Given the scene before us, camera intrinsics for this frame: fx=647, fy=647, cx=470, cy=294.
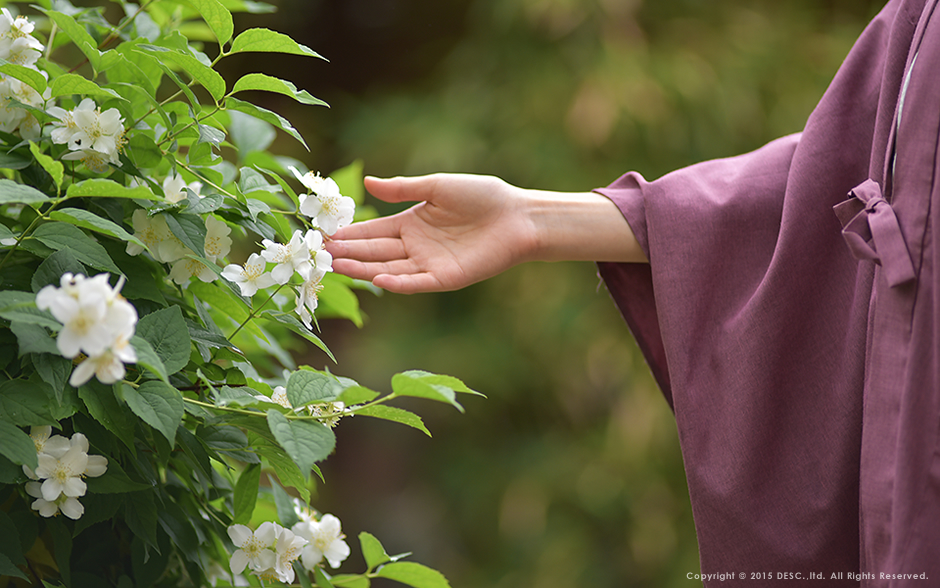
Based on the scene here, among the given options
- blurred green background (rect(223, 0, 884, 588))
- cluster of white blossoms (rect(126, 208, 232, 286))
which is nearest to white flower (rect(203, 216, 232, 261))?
cluster of white blossoms (rect(126, 208, 232, 286))

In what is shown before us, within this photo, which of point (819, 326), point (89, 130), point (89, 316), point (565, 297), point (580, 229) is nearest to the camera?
point (89, 316)

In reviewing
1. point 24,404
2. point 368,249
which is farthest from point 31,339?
point 368,249

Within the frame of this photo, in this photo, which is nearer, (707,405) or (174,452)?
(174,452)

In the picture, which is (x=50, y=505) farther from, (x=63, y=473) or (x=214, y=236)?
(x=214, y=236)

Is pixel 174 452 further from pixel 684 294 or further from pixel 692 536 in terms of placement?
pixel 692 536

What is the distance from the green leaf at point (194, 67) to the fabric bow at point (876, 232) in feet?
1.58

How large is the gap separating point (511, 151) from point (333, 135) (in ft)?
2.42

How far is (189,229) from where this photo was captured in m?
0.41

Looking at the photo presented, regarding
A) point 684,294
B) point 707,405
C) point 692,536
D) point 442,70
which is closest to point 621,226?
point 684,294

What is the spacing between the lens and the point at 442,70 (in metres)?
2.17

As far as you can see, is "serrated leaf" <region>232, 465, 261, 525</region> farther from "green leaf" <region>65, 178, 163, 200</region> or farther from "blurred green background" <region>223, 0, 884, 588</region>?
"blurred green background" <region>223, 0, 884, 588</region>

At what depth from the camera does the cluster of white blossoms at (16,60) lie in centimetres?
42

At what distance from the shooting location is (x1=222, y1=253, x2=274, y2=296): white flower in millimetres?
442

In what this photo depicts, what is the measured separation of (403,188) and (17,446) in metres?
0.43
